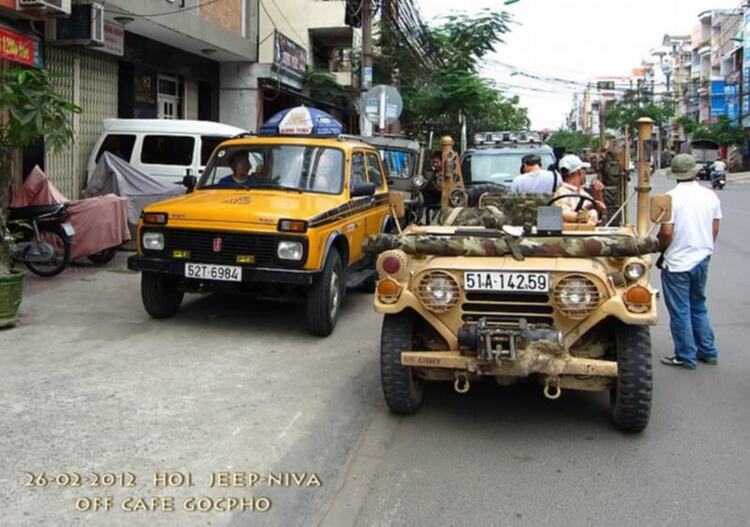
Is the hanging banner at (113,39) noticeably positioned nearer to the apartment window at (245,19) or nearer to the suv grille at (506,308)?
the apartment window at (245,19)

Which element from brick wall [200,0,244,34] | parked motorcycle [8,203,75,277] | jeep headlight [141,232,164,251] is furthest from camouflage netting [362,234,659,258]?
brick wall [200,0,244,34]

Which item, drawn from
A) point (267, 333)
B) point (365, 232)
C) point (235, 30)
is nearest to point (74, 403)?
point (267, 333)

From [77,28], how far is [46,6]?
4.47 ft

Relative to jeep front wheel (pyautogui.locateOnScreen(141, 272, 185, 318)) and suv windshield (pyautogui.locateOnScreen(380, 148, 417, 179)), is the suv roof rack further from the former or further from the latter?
jeep front wheel (pyautogui.locateOnScreen(141, 272, 185, 318))

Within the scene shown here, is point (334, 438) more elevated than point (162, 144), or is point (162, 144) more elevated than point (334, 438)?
point (162, 144)

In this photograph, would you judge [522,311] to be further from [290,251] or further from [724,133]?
[724,133]

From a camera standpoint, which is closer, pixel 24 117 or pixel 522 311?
pixel 522 311

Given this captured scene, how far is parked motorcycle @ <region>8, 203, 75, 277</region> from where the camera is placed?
30.6 feet

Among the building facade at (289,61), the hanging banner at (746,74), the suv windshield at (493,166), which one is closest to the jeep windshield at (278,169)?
the suv windshield at (493,166)

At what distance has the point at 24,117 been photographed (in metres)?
→ 6.91

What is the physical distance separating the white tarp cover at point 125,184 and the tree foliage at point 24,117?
13.1ft

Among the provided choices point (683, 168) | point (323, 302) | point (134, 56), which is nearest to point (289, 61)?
point (134, 56)

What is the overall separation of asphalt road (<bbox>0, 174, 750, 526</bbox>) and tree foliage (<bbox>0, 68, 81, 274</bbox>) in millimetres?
1584

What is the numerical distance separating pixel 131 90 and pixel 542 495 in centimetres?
1321
